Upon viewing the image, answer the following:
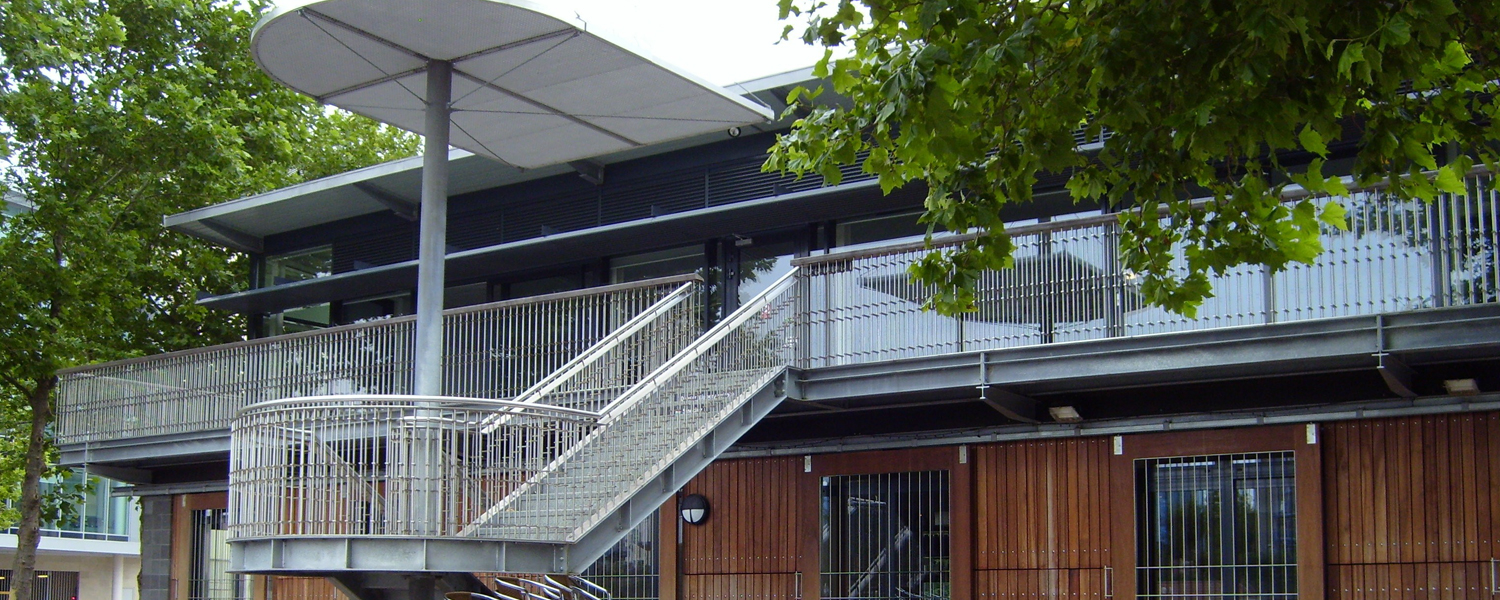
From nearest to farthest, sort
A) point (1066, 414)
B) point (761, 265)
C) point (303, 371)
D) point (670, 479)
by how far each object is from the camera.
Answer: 1. point (670, 479)
2. point (1066, 414)
3. point (761, 265)
4. point (303, 371)

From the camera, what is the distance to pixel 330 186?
65.6 feet

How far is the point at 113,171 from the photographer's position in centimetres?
2289

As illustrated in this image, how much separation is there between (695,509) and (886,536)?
2314 millimetres

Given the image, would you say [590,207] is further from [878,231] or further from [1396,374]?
[1396,374]

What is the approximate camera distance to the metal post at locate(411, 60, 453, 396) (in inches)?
516

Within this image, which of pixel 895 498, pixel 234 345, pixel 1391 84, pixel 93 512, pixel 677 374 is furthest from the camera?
pixel 93 512

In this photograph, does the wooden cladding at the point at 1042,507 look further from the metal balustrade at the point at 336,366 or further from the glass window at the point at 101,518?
the glass window at the point at 101,518

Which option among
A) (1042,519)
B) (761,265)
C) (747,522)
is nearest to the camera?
(1042,519)

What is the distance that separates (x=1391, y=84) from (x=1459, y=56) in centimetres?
101

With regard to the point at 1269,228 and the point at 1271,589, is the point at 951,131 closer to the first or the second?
the point at 1269,228

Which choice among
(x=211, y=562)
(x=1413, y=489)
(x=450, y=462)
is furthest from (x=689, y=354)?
(x=211, y=562)

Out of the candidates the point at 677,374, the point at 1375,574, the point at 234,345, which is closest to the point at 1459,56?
the point at 1375,574

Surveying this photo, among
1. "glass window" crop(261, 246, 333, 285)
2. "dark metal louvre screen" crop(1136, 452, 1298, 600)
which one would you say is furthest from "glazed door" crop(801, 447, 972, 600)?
"glass window" crop(261, 246, 333, 285)

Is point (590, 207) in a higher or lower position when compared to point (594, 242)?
higher
